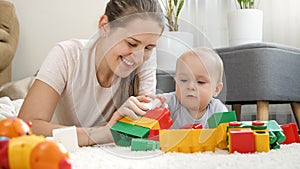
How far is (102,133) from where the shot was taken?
0.91 meters

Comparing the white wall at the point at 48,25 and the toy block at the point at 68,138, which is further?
the white wall at the point at 48,25

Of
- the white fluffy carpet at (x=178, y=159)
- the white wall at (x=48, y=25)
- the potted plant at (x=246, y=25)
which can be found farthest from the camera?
the white wall at (x=48, y=25)

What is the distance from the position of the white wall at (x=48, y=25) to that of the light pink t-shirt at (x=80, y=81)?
143cm

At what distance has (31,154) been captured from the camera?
418 mm

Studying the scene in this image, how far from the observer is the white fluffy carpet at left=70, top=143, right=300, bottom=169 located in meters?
0.67

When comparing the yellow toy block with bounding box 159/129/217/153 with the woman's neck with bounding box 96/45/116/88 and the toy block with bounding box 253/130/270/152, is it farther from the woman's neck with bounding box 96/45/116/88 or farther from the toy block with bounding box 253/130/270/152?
the woman's neck with bounding box 96/45/116/88

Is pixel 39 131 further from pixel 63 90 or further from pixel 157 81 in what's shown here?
pixel 157 81

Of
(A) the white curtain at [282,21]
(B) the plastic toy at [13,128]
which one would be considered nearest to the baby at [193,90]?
(B) the plastic toy at [13,128]

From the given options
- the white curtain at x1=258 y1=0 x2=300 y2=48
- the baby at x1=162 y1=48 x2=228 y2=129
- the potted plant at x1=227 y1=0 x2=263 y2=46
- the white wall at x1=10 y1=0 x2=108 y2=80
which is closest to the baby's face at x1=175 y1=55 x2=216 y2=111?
the baby at x1=162 y1=48 x2=228 y2=129

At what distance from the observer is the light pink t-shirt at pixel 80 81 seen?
3.22 ft

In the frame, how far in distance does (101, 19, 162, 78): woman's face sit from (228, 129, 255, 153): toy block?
23 cm

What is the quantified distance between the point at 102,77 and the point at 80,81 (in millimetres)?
55

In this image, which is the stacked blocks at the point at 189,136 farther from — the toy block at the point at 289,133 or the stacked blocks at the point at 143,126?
the toy block at the point at 289,133

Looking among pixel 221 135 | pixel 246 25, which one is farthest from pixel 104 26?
pixel 246 25
